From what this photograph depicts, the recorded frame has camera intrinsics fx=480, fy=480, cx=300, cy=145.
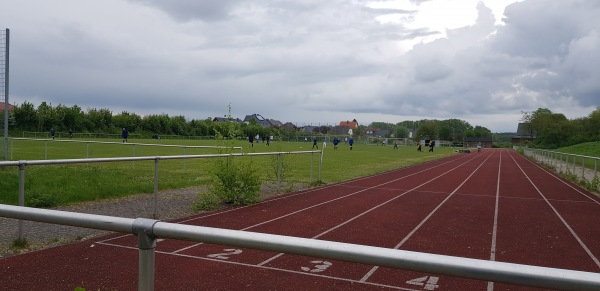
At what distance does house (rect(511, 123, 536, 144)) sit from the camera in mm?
107994

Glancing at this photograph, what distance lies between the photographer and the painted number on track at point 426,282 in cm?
510

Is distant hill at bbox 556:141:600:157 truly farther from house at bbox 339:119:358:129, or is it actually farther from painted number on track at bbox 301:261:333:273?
house at bbox 339:119:358:129

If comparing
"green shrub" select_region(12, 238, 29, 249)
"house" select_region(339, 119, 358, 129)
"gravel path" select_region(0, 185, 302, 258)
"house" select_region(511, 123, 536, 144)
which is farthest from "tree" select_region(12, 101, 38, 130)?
"house" select_region(339, 119, 358, 129)

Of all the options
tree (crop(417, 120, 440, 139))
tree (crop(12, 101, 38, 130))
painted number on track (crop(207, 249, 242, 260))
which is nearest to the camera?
painted number on track (crop(207, 249, 242, 260))

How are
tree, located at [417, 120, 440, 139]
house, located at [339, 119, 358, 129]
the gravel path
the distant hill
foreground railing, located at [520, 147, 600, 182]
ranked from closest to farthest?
the gravel path, foreground railing, located at [520, 147, 600, 182], the distant hill, tree, located at [417, 120, 440, 139], house, located at [339, 119, 358, 129]

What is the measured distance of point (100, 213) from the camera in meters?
8.95

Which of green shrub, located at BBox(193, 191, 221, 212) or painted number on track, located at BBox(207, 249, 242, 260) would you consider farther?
green shrub, located at BBox(193, 191, 221, 212)

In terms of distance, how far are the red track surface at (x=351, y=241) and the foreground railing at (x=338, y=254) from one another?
137cm

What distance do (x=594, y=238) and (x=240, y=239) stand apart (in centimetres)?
853

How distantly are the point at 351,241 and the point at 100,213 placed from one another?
477 cm

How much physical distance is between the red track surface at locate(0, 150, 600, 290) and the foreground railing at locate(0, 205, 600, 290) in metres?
1.37

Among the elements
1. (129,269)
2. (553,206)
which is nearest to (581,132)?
(553,206)

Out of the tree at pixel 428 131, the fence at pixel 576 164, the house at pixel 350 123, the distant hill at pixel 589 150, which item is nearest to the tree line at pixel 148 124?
the distant hill at pixel 589 150

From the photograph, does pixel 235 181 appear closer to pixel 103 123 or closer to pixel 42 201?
pixel 42 201
